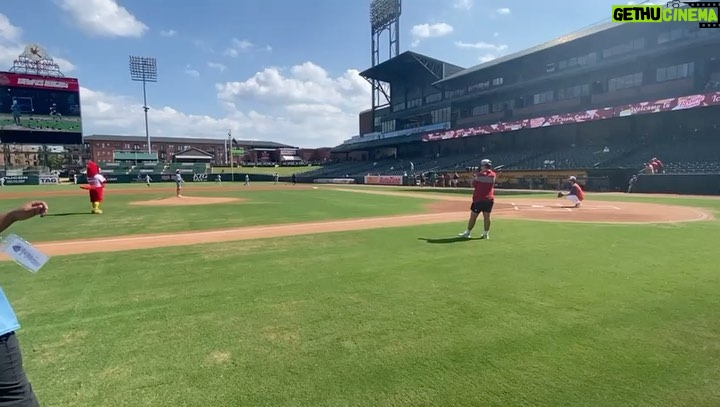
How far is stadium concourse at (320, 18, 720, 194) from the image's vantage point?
30922mm

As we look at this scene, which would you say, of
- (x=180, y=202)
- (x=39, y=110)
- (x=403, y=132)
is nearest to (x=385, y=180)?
(x=403, y=132)

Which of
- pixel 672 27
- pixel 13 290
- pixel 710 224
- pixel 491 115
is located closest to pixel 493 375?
pixel 13 290

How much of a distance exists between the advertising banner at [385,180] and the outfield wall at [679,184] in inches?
1089

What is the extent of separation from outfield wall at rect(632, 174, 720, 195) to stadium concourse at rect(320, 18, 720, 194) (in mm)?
65

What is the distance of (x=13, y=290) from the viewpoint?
5.47 m

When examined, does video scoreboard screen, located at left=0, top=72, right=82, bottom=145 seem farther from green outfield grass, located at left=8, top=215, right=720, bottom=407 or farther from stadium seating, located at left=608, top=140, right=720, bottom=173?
stadium seating, located at left=608, top=140, right=720, bottom=173

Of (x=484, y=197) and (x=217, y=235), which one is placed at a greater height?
(x=484, y=197)

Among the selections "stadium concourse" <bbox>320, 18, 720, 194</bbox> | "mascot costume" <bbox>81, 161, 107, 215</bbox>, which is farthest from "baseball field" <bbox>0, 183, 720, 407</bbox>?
"stadium concourse" <bbox>320, 18, 720, 194</bbox>

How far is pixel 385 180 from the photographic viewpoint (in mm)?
53969

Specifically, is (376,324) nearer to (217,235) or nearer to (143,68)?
(217,235)

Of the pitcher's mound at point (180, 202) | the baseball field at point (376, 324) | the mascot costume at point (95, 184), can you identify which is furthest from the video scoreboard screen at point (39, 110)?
the baseball field at point (376, 324)

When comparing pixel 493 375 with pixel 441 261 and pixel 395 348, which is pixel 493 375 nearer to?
pixel 395 348

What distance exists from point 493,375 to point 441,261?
399 cm

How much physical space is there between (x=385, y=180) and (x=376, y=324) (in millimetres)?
50123
